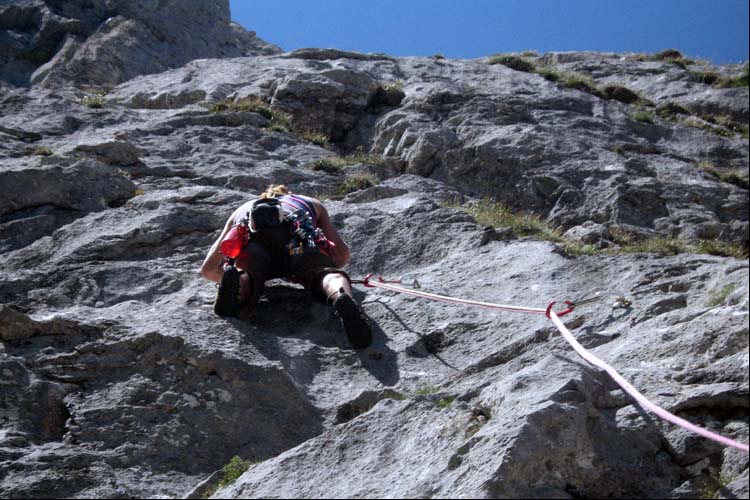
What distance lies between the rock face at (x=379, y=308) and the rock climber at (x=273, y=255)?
0.79ft

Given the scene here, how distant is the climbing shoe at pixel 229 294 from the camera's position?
254 inches

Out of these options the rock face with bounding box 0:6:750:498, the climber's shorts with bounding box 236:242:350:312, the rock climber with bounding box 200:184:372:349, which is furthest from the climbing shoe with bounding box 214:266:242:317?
the climber's shorts with bounding box 236:242:350:312

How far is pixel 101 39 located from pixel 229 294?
16842mm

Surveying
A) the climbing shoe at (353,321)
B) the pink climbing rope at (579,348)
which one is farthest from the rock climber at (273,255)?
the pink climbing rope at (579,348)

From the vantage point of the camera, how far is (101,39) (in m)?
21.3

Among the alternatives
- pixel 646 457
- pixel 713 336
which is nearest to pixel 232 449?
pixel 646 457

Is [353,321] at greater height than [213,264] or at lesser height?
lesser

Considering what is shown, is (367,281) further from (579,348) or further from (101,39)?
(101,39)

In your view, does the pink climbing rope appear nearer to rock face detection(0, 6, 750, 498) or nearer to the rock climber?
rock face detection(0, 6, 750, 498)

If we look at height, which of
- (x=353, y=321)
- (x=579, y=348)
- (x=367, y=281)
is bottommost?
(x=579, y=348)

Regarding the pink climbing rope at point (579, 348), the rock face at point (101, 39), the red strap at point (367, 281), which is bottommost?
the pink climbing rope at point (579, 348)

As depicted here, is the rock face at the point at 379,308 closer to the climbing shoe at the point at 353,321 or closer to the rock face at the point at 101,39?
the climbing shoe at the point at 353,321

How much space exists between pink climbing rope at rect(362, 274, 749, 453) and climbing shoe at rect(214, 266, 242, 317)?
142 centimetres

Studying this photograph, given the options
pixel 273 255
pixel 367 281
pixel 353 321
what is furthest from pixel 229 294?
pixel 367 281
